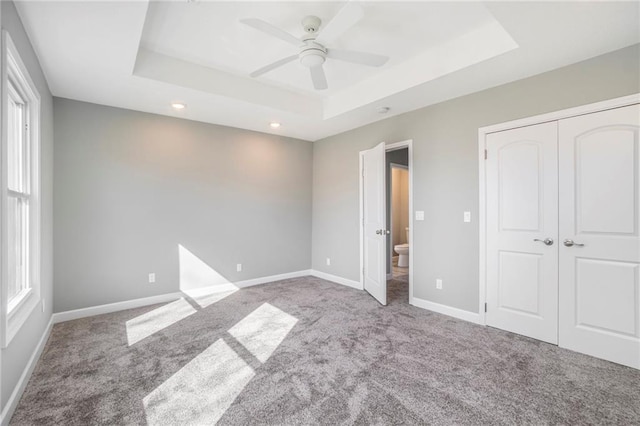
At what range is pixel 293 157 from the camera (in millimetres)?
5363

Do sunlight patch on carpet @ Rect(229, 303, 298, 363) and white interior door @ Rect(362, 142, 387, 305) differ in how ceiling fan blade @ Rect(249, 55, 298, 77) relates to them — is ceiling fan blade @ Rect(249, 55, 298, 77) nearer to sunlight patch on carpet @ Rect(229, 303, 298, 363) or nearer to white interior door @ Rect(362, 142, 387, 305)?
white interior door @ Rect(362, 142, 387, 305)

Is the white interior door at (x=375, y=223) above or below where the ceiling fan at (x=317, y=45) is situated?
below

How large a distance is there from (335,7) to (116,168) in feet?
10.2

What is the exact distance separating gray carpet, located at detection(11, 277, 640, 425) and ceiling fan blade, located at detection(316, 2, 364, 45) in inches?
97.3

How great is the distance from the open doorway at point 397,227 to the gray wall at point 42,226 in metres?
3.57

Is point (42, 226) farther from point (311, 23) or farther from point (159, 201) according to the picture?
point (311, 23)

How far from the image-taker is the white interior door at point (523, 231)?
280 cm

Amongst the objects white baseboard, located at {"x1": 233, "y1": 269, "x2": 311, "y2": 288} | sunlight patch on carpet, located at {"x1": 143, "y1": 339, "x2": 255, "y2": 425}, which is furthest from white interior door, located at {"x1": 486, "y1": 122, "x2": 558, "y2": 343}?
white baseboard, located at {"x1": 233, "y1": 269, "x2": 311, "y2": 288}

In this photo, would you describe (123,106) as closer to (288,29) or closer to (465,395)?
(288,29)

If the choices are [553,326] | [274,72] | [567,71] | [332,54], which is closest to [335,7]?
[332,54]

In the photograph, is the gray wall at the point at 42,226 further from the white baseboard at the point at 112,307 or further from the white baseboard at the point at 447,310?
the white baseboard at the point at 447,310

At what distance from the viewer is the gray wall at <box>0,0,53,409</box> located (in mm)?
1792

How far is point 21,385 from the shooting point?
6.59 feet

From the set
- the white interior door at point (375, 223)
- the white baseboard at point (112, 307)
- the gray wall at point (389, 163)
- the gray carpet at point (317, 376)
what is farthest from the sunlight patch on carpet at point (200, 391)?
the gray wall at point (389, 163)
